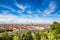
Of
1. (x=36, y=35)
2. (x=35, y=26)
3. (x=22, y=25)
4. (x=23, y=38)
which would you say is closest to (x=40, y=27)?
(x=35, y=26)

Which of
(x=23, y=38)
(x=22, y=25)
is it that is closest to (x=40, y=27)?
(x=22, y=25)

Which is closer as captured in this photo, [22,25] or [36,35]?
[36,35]

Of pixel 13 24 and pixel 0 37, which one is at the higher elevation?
pixel 13 24

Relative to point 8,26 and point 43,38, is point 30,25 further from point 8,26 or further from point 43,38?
point 43,38

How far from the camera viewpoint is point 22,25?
→ 7754mm

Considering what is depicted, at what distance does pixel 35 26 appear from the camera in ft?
26.0

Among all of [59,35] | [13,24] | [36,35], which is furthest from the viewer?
[13,24]

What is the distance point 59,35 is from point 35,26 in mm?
3012

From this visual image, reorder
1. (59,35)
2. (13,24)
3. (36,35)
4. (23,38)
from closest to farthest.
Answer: (59,35) < (23,38) < (36,35) < (13,24)

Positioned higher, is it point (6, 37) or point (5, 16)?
point (5, 16)

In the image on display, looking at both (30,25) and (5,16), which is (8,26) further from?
(30,25)

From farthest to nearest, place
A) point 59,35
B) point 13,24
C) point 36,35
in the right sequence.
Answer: point 13,24 → point 36,35 → point 59,35

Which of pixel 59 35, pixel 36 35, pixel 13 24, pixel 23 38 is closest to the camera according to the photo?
pixel 59 35

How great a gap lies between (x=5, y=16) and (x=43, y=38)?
9.40 feet
